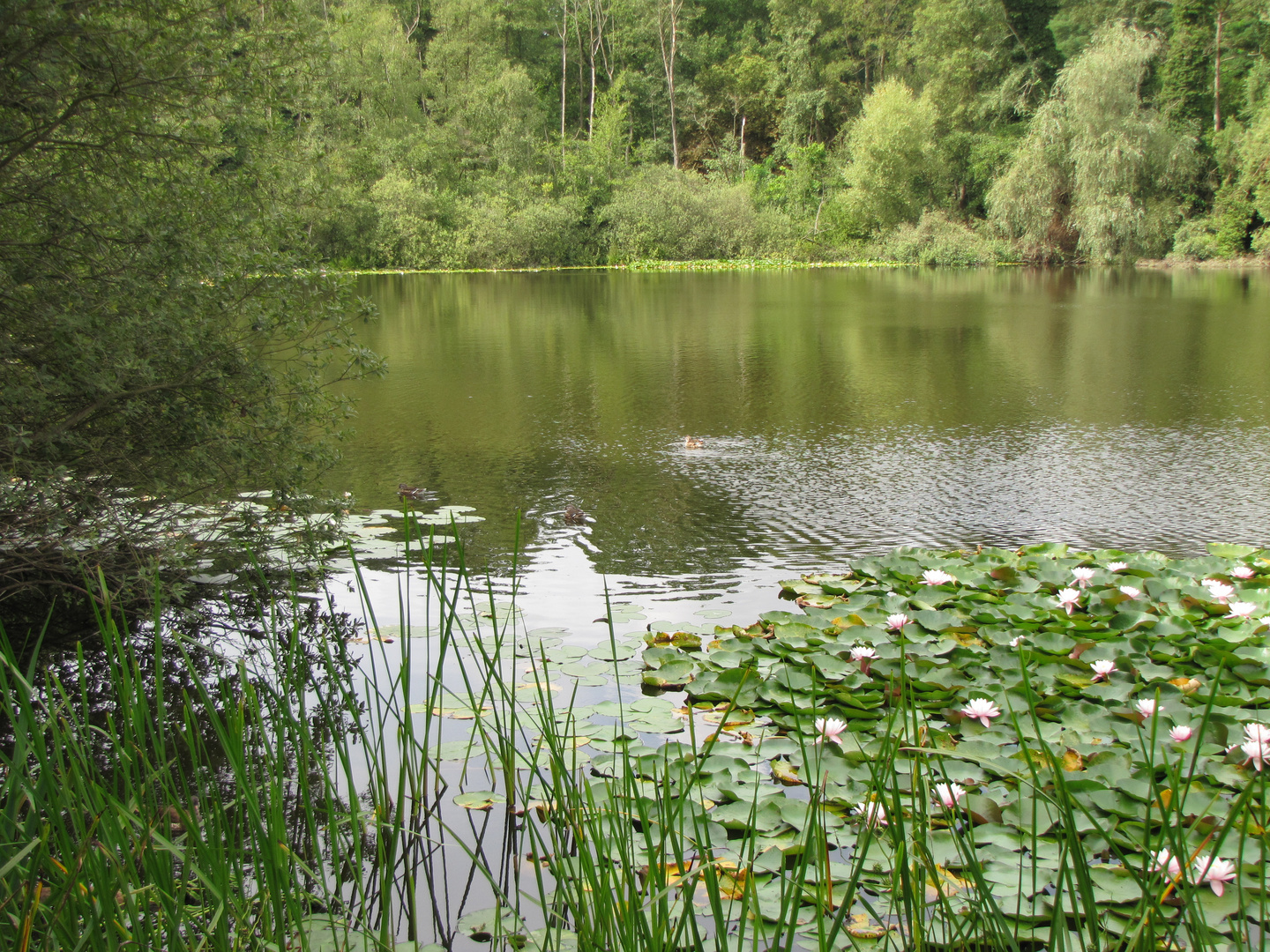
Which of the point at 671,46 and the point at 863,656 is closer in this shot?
the point at 863,656

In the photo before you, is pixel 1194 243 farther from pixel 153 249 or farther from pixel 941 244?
pixel 153 249

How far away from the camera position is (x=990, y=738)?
8.48 feet

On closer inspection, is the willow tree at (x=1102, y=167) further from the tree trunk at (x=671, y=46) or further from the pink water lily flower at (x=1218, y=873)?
the pink water lily flower at (x=1218, y=873)

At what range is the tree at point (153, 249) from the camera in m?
3.28

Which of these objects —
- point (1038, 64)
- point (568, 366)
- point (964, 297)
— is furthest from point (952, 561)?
point (1038, 64)

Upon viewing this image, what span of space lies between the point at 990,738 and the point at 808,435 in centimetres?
521

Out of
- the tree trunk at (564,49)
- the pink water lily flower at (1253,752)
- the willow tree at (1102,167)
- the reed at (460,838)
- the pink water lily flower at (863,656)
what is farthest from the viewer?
the tree trunk at (564,49)

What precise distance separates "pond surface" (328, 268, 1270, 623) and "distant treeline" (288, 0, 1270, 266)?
11630 millimetres

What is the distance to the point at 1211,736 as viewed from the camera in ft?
8.20

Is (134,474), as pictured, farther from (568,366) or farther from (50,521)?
(568,366)

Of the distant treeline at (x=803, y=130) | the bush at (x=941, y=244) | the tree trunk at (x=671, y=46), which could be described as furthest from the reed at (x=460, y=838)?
the tree trunk at (x=671, y=46)

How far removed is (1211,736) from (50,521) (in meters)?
3.50

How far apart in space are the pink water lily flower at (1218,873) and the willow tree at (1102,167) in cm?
2790

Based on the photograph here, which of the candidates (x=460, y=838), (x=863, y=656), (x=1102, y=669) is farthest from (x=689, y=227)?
(x=460, y=838)
